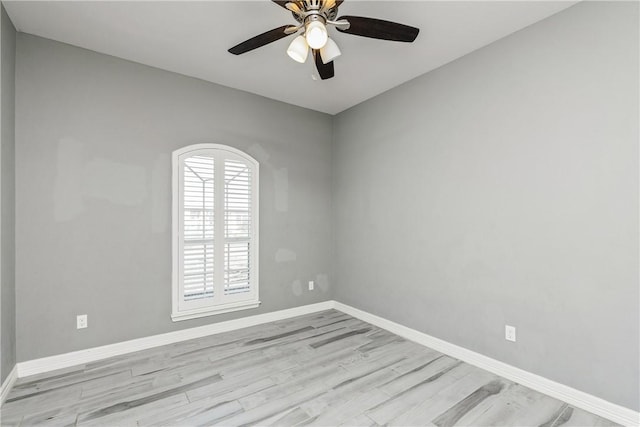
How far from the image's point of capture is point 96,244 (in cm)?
289

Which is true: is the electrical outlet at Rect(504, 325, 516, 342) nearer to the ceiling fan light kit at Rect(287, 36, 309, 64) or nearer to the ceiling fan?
the ceiling fan

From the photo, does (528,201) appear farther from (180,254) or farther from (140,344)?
(140,344)

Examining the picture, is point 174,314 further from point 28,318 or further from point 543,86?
point 543,86

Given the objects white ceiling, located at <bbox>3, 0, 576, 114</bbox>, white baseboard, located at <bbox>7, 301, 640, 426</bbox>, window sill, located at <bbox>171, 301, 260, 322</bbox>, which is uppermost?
white ceiling, located at <bbox>3, 0, 576, 114</bbox>

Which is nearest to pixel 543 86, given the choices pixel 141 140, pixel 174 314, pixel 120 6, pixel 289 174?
pixel 289 174

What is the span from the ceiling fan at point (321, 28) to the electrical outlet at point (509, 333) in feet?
7.66

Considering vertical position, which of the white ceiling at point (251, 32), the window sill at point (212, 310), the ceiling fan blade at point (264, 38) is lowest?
the window sill at point (212, 310)

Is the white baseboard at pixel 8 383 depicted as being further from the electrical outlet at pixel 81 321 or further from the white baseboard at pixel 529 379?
the white baseboard at pixel 529 379

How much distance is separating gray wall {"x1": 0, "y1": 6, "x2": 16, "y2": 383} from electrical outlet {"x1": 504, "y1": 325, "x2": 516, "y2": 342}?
12.4 ft

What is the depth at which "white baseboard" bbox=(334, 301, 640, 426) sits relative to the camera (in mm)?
2025

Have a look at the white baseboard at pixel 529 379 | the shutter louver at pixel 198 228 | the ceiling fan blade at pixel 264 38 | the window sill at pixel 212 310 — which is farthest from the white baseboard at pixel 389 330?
the ceiling fan blade at pixel 264 38

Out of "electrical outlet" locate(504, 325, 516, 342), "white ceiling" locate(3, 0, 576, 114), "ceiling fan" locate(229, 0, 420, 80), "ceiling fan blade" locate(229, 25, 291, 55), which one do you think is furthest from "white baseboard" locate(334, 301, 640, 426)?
"ceiling fan blade" locate(229, 25, 291, 55)

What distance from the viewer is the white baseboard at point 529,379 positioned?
2025 millimetres

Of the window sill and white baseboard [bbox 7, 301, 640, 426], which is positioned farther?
the window sill
